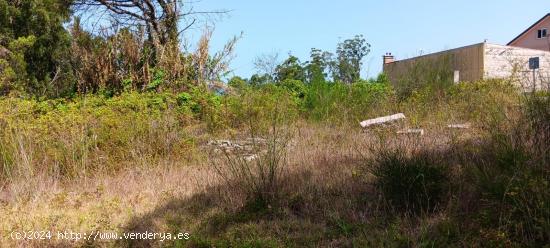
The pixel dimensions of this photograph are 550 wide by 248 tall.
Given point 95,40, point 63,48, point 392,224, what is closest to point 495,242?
point 392,224

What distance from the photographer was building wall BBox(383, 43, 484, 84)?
1065 cm

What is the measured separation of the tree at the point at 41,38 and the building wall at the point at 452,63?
854 centimetres

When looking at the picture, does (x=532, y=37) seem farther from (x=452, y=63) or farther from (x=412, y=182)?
(x=412, y=182)

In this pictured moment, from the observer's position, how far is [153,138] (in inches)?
245

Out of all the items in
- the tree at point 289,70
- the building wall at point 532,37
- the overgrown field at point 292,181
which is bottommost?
the overgrown field at point 292,181

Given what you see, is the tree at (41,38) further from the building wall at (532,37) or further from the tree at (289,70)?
the building wall at (532,37)

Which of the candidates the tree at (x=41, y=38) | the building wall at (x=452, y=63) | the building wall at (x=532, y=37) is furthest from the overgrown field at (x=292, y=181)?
the building wall at (x=532, y=37)

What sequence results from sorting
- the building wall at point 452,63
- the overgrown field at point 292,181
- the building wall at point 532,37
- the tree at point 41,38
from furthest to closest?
the building wall at point 532,37
the tree at point 41,38
the building wall at point 452,63
the overgrown field at point 292,181

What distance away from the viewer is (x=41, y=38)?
47.1ft

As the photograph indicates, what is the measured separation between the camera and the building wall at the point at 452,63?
10.6 meters

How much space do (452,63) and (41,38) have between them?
1184 cm

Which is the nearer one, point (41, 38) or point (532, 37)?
point (41, 38)

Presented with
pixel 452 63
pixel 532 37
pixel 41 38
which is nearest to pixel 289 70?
pixel 452 63

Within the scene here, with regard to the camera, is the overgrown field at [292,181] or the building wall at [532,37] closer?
the overgrown field at [292,181]
